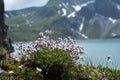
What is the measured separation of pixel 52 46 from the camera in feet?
43.6

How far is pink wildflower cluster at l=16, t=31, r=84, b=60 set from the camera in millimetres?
13148

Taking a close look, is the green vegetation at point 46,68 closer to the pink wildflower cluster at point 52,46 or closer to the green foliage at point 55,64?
the green foliage at point 55,64

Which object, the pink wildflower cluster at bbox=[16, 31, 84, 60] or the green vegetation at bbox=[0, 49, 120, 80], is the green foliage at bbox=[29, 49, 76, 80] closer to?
the green vegetation at bbox=[0, 49, 120, 80]

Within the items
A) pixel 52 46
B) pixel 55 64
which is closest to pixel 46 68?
pixel 55 64

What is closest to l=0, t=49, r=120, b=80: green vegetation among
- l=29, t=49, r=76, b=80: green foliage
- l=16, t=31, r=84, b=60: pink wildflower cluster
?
l=29, t=49, r=76, b=80: green foliage

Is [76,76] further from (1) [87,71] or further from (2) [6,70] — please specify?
(2) [6,70]

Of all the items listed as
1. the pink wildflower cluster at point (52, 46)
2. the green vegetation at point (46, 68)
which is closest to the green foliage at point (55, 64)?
the green vegetation at point (46, 68)

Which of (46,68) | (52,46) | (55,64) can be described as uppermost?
(52,46)

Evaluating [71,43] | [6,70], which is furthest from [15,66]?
[71,43]

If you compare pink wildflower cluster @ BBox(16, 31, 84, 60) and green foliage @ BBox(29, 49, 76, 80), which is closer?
green foliage @ BBox(29, 49, 76, 80)

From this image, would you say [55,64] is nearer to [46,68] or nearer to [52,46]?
[46,68]

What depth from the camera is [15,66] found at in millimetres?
13586

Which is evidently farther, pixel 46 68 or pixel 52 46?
pixel 52 46

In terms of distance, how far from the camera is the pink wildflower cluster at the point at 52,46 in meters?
13.1
